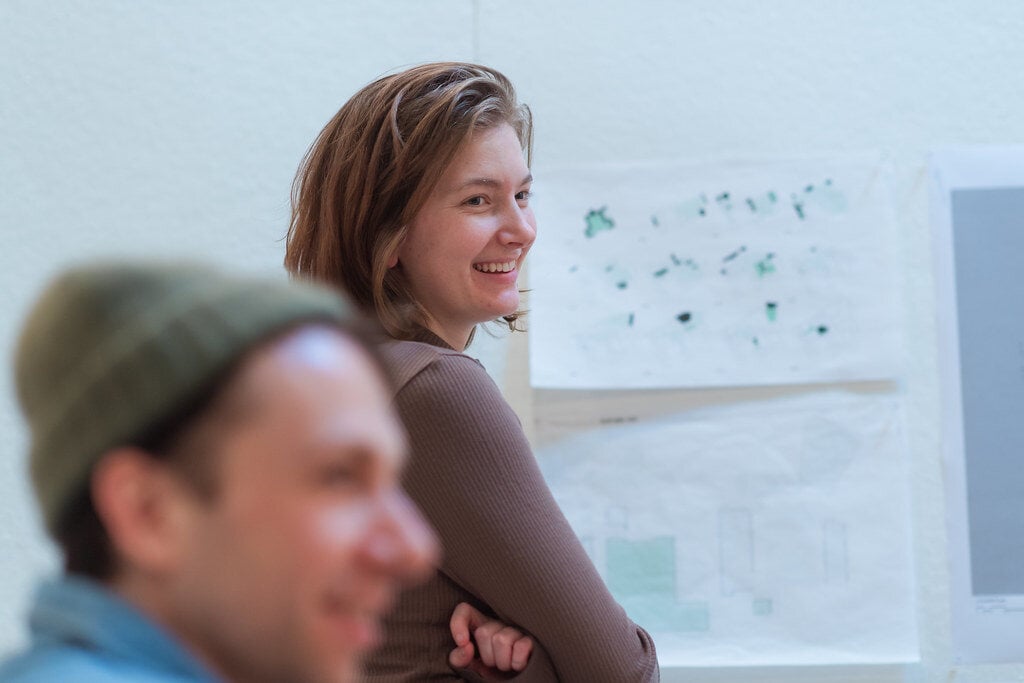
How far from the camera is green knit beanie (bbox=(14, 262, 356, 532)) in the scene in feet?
1.36

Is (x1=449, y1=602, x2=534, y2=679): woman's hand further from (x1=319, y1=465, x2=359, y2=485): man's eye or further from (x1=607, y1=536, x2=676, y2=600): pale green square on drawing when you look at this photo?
(x1=607, y1=536, x2=676, y2=600): pale green square on drawing

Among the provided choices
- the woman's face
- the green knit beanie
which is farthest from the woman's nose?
the green knit beanie

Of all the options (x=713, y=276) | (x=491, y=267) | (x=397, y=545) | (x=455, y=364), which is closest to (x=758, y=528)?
(x=713, y=276)

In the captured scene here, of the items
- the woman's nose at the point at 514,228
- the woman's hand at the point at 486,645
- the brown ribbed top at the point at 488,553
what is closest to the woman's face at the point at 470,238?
the woman's nose at the point at 514,228

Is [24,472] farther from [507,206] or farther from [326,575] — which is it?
[507,206]

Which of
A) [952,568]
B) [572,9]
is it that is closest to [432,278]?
[572,9]

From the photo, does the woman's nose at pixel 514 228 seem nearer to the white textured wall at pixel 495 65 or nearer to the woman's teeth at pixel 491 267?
the woman's teeth at pixel 491 267

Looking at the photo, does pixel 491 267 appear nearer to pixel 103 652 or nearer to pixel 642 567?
pixel 642 567

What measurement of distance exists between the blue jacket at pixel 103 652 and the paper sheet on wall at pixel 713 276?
1.11m

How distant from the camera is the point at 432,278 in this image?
1092 millimetres

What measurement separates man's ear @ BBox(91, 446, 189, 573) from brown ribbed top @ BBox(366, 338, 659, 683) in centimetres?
47

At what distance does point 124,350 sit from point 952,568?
133 centimetres

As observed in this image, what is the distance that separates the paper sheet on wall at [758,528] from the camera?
146 centimetres

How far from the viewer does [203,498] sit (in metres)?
0.42
